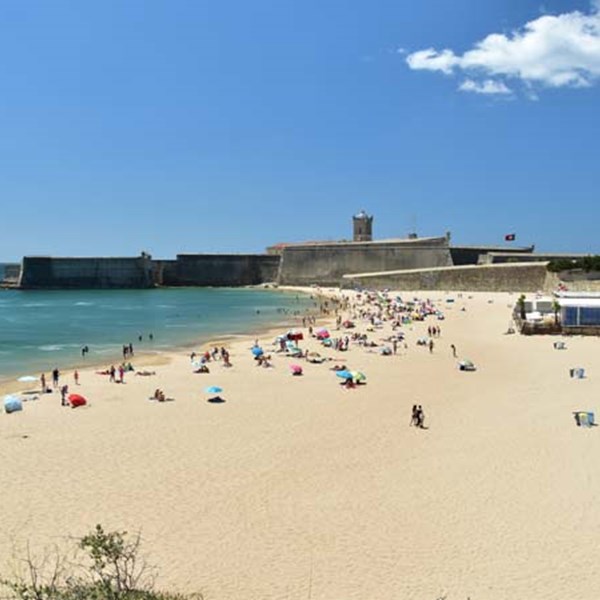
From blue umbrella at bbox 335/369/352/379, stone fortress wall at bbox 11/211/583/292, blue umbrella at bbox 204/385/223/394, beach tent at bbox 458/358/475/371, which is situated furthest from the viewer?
stone fortress wall at bbox 11/211/583/292

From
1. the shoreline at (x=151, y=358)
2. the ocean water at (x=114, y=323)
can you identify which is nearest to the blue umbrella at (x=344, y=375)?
the shoreline at (x=151, y=358)

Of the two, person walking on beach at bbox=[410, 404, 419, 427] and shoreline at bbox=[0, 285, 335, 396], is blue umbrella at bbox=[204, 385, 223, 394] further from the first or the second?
person walking on beach at bbox=[410, 404, 419, 427]

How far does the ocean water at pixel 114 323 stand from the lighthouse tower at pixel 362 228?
79.2ft

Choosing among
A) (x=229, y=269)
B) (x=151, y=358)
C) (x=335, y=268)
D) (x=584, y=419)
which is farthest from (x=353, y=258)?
(x=584, y=419)

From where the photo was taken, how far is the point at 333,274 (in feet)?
237

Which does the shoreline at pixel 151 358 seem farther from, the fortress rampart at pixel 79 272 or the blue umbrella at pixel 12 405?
the fortress rampart at pixel 79 272

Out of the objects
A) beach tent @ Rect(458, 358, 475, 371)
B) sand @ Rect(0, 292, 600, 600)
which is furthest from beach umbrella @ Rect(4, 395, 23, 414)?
beach tent @ Rect(458, 358, 475, 371)

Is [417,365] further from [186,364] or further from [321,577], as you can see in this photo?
[321,577]

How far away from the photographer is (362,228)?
3374 inches

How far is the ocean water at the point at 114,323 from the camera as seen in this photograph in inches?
1061

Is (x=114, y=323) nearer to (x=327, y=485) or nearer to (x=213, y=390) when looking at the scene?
(x=213, y=390)

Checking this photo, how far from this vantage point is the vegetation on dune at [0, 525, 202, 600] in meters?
5.10

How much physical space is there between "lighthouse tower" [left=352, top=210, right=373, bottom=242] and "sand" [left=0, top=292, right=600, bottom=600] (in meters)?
67.2

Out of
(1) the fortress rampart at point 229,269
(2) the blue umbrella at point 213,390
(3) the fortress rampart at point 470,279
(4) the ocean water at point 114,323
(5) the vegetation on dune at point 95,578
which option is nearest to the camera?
(5) the vegetation on dune at point 95,578
